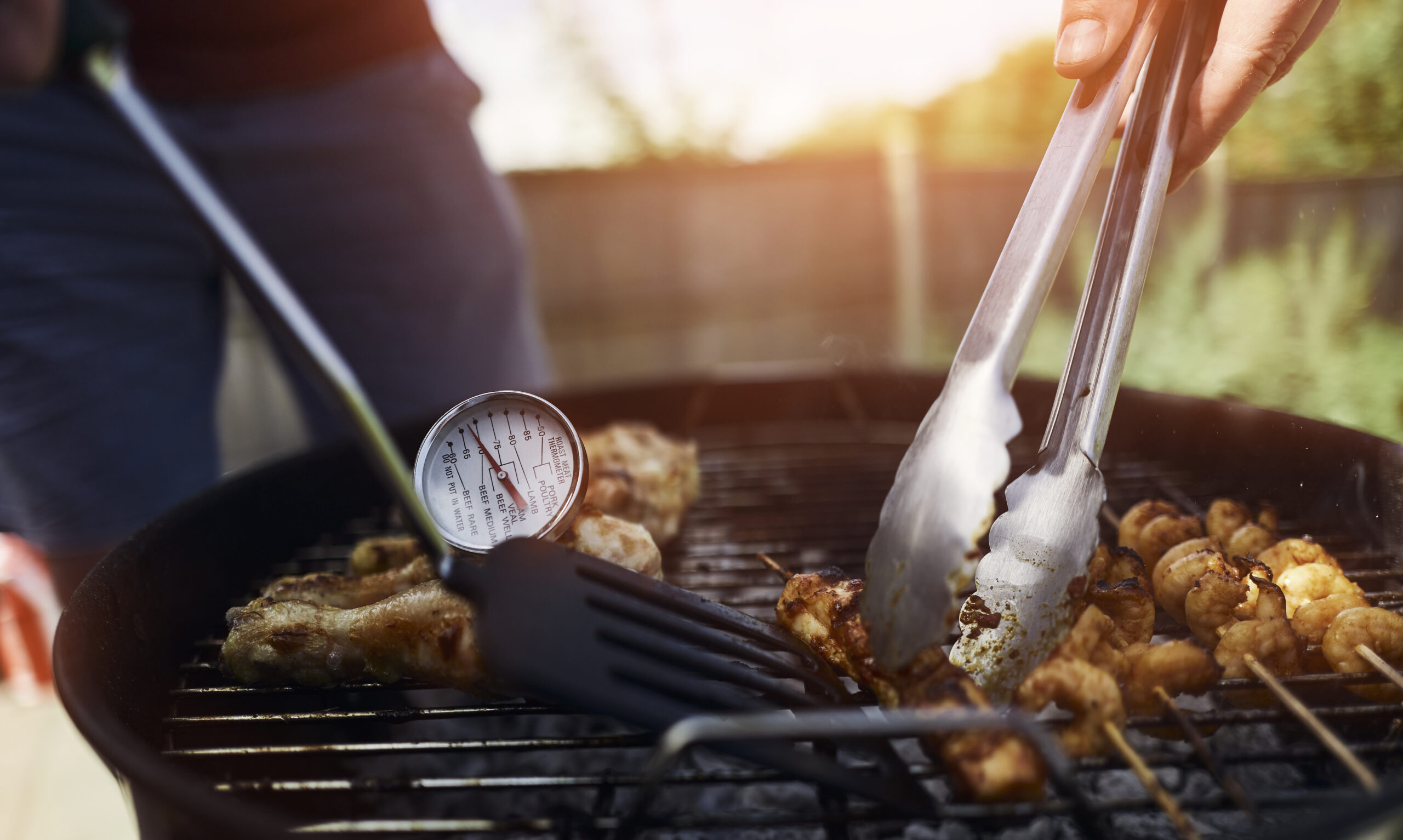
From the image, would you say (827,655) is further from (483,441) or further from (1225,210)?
(1225,210)

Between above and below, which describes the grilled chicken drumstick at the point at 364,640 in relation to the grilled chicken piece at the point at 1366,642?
below

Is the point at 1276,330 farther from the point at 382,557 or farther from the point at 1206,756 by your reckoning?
the point at 382,557

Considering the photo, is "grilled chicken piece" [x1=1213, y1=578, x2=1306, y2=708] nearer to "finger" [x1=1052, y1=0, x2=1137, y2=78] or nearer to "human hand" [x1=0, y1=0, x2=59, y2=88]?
"finger" [x1=1052, y1=0, x2=1137, y2=78]

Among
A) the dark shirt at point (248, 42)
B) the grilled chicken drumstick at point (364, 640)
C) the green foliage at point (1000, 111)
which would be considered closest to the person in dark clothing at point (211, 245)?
the dark shirt at point (248, 42)

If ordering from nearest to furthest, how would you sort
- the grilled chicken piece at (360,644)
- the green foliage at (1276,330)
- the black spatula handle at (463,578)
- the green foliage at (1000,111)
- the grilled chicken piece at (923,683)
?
the grilled chicken piece at (923,683)
the black spatula handle at (463,578)
the grilled chicken piece at (360,644)
the green foliage at (1276,330)
the green foliage at (1000,111)

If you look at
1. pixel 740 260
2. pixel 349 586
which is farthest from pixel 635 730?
pixel 740 260

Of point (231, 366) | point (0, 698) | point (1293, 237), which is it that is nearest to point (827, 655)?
point (1293, 237)

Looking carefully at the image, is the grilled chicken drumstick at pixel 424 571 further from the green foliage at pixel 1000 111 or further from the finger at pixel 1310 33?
the green foliage at pixel 1000 111

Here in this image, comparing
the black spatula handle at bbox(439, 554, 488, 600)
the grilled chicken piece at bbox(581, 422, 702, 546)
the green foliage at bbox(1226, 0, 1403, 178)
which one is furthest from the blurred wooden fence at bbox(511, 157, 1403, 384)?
the black spatula handle at bbox(439, 554, 488, 600)
